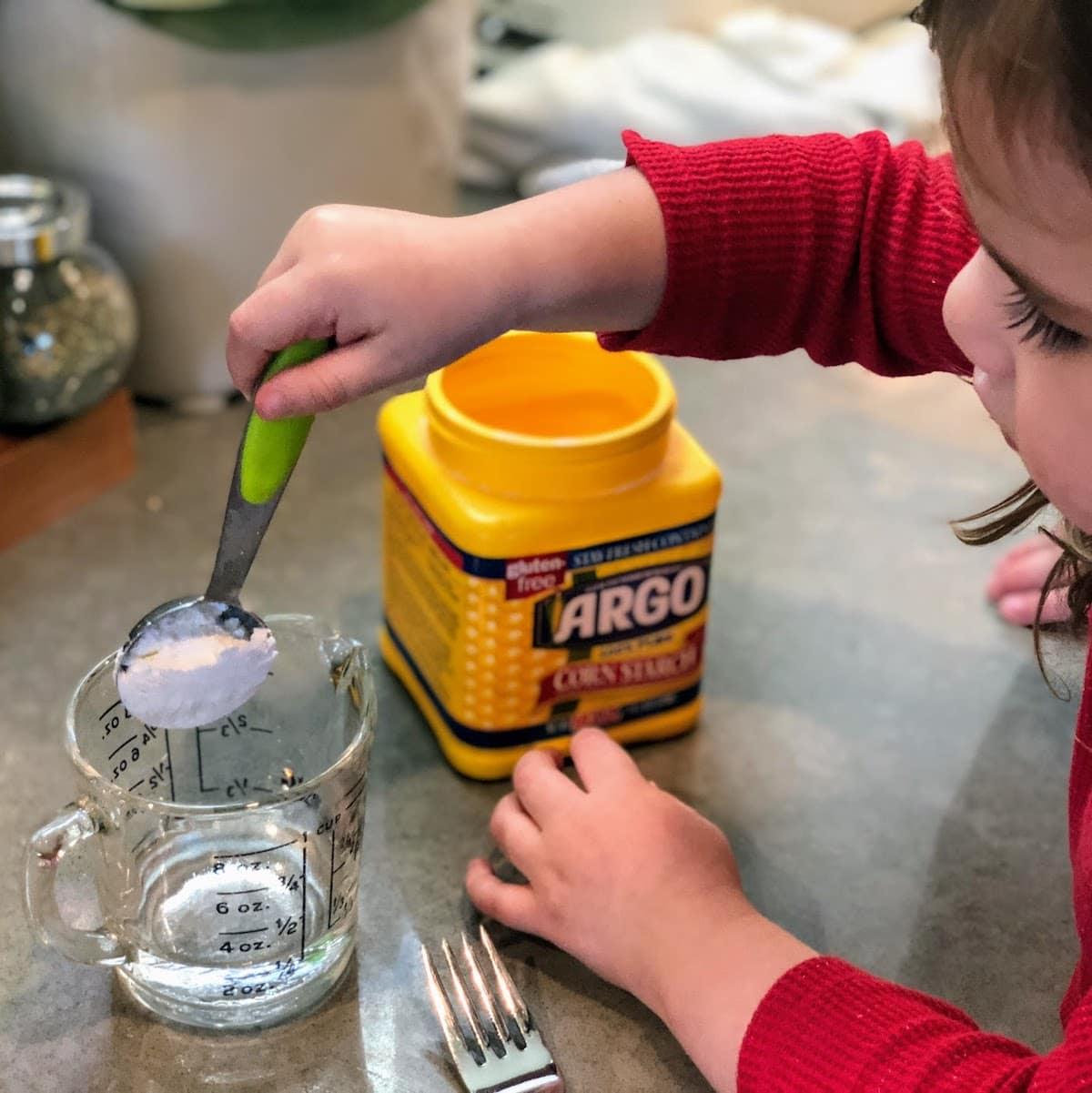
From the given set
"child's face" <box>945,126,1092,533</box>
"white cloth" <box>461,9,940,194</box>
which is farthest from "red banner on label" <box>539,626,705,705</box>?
"white cloth" <box>461,9,940,194</box>

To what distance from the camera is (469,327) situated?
1.62 ft

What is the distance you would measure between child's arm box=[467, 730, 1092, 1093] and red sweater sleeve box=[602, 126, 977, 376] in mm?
187

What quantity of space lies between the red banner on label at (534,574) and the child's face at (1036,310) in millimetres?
194

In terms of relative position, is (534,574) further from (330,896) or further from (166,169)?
(166,169)

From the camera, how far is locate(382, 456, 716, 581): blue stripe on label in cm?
56

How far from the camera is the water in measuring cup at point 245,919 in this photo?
485 mm

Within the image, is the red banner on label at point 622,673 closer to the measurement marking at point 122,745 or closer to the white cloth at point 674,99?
the measurement marking at point 122,745

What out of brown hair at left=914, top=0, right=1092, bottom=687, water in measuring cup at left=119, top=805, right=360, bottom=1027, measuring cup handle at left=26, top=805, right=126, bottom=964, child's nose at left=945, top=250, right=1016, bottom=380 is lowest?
water in measuring cup at left=119, top=805, right=360, bottom=1027

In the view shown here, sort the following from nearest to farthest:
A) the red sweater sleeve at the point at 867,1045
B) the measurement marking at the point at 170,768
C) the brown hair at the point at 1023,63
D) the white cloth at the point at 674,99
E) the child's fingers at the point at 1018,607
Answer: the brown hair at the point at 1023,63 < the red sweater sleeve at the point at 867,1045 < the measurement marking at the point at 170,768 < the child's fingers at the point at 1018,607 < the white cloth at the point at 674,99

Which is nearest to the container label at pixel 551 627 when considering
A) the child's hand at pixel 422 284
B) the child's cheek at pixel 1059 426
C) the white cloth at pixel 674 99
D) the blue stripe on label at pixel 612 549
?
the blue stripe on label at pixel 612 549

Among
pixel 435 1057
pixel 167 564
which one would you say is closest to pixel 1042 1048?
pixel 435 1057

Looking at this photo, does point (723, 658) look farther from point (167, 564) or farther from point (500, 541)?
point (167, 564)

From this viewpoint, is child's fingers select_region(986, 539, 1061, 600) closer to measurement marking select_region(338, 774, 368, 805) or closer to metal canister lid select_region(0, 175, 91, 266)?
measurement marking select_region(338, 774, 368, 805)

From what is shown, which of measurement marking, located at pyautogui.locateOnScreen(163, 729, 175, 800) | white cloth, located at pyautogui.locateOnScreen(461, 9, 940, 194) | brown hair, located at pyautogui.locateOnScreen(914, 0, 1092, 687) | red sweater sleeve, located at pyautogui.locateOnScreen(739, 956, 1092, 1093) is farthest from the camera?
white cloth, located at pyautogui.locateOnScreen(461, 9, 940, 194)
